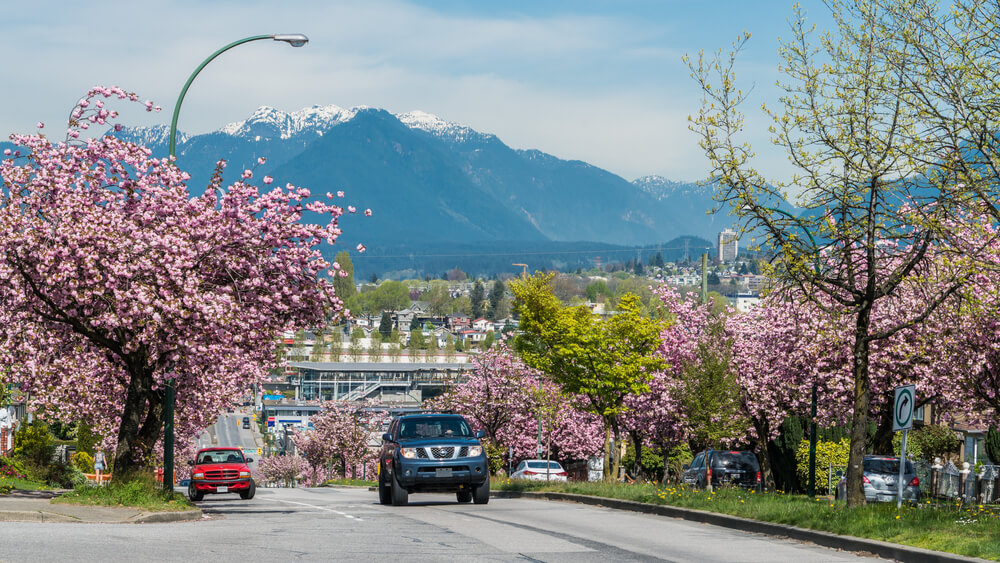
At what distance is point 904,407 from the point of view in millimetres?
16703

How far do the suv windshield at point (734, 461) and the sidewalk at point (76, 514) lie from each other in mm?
19125

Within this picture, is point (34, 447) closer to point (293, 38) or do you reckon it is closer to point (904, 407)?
point (293, 38)

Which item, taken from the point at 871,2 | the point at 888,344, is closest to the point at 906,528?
the point at 871,2

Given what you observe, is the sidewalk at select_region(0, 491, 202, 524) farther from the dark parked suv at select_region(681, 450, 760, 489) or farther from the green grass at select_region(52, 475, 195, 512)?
the dark parked suv at select_region(681, 450, 760, 489)

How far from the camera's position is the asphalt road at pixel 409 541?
1321 cm

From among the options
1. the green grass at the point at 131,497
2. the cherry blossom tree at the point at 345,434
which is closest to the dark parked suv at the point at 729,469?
the green grass at the point at 131,497

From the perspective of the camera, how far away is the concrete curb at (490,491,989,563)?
13.0m

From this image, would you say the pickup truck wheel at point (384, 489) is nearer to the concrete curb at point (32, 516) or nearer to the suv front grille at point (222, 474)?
the concrete curb at point (32, 516)

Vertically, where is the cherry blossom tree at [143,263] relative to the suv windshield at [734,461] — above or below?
above

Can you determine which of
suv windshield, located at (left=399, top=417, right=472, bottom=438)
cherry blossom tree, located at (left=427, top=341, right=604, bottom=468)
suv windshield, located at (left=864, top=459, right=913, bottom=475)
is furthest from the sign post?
cherry blossom tree, located at (left=427, top=341, right=604, bottom=468)

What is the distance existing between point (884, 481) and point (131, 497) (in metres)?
17.4

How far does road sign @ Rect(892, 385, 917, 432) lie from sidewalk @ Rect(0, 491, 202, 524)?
11.8m

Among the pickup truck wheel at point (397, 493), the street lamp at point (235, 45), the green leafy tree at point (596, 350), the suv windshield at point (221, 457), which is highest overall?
the street lamp at point (235, 45)

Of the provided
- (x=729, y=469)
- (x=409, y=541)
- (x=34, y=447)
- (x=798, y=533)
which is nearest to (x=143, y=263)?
(x=409, y=541)
